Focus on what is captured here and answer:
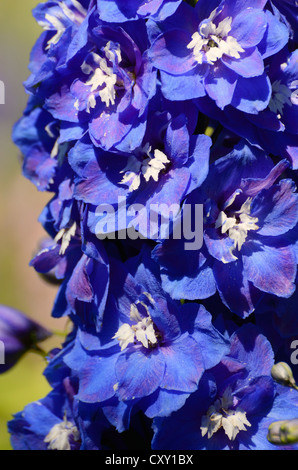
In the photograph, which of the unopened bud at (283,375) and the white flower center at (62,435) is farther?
the white flower center at (62,435)

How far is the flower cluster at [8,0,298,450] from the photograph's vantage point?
671 mm

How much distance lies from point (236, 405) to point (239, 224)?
21cm

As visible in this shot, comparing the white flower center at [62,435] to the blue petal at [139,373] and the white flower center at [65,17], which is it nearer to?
the blue petal at [139,373]

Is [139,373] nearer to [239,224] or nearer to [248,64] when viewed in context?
[239,224]

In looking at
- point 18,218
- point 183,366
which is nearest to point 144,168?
point 183,366

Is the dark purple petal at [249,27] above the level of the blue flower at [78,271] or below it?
above

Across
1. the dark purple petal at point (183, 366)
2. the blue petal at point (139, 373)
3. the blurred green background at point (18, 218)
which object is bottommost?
the blurred green background at point (18, 218)

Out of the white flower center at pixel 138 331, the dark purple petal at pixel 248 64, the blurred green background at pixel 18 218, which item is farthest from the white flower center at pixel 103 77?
the blurred green background at pixel 18 218

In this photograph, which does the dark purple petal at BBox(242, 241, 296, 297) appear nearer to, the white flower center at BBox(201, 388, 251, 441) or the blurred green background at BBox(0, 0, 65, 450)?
the white flower center at BBox(201, 388, 251, 441)

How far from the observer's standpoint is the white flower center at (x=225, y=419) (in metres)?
0.71

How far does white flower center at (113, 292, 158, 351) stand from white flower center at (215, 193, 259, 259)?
117mm

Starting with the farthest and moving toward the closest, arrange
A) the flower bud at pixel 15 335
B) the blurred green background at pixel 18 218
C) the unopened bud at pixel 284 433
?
the blurred green background at pixel 18 218, the flower bud at pixel 15 335, the unopened bud at pixel 284 433

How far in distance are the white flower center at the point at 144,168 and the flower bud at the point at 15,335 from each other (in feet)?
1.17

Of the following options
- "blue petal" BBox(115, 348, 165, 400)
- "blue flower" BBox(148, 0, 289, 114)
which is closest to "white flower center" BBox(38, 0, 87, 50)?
"blue flower" BBox(148, 0, 289, 114)
